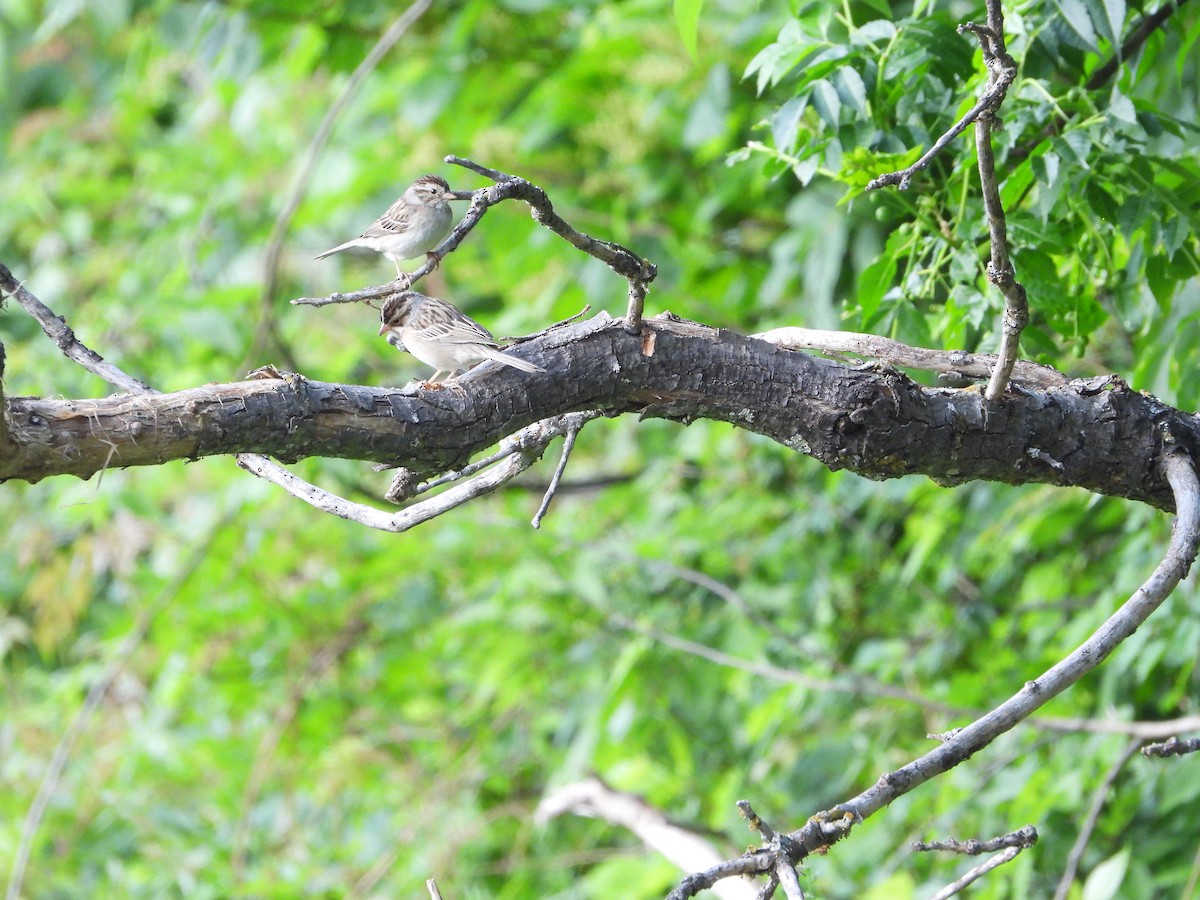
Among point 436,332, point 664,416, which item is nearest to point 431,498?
point 664,416

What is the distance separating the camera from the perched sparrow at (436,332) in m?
2.25

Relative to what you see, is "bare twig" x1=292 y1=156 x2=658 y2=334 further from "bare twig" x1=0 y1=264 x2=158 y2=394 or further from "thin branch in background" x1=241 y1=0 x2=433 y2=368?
"thin branch in background" x1=241 y1=0 x2=433 y2=368

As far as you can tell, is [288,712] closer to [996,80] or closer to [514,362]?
[514,362]

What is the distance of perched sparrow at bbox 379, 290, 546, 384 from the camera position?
7.38ft

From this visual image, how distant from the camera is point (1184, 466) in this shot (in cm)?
199

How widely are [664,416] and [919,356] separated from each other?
49 cm

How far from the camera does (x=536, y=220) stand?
1621 mm

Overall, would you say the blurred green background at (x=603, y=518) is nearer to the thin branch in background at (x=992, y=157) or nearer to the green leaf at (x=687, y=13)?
the green leaf at (x=687, y=13)

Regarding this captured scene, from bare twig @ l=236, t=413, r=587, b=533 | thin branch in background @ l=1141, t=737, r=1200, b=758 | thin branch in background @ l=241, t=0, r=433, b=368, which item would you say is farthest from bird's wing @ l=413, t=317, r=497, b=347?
thin branch in background @ l=241, t=0, r=433, b=368

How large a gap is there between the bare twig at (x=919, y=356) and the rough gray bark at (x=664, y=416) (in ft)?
0.26

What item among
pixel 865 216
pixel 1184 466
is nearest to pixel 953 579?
pixel 865 216

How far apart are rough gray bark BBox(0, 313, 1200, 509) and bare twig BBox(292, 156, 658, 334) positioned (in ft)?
0.38

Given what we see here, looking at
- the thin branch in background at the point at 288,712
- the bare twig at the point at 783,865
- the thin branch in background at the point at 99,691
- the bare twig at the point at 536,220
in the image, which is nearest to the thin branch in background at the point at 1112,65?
the bare twig at the point at 536,220

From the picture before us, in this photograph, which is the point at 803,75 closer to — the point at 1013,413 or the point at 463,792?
the point at 1013,413
